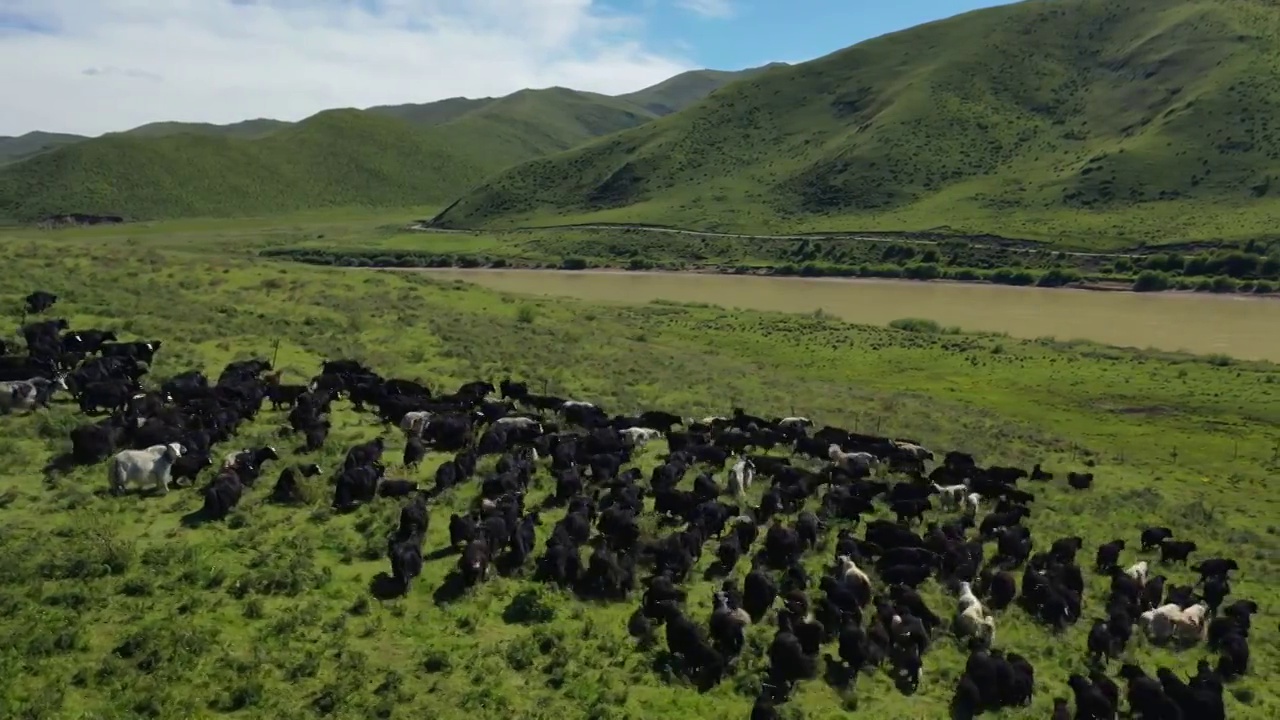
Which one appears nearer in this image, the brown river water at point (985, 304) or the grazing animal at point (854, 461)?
the grazing animal at point (854, 461)

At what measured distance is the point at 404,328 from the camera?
39781 mm

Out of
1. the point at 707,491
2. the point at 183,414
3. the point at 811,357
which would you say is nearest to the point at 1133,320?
the point at 811,357

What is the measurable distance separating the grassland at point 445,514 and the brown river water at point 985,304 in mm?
12865

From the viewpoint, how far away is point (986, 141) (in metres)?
144

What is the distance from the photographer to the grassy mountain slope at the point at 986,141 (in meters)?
117

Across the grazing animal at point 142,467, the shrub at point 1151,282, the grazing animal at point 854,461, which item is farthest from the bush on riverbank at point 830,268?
the grazing animal at point 142,467

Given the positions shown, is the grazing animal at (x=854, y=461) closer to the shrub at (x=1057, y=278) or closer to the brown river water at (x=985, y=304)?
the brown river water at (x=985, y=304)

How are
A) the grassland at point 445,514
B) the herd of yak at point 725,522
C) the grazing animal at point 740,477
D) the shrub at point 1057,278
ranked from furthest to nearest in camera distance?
the shrub at point 1057,278
the grazing animal at point 740,477
the herd of yak at point 725,522
the grassland at point 445,514

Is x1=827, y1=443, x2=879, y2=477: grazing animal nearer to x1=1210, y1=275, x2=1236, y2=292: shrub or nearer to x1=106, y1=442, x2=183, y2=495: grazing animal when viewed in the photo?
x1=106, y1=442, x2=183, y2=495: grazing animal

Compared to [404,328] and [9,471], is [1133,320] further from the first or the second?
[9,471]

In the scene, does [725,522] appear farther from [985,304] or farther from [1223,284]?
[1223,284]

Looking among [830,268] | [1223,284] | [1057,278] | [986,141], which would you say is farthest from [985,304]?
[986,141]

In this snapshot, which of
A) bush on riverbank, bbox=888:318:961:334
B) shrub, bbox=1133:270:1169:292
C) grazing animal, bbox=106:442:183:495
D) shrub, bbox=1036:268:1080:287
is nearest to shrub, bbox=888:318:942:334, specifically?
bush on riverbank, bbox=888:318:961:334

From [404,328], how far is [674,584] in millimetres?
26224
